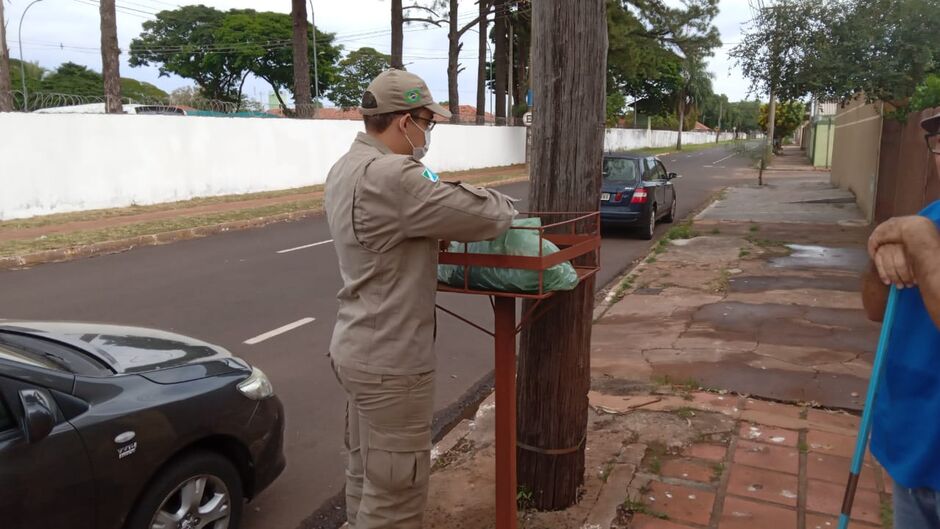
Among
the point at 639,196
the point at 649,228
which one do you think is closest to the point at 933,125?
the point at 639,196

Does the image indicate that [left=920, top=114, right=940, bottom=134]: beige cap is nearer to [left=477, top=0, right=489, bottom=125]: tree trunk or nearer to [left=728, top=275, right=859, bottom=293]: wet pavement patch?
[left=728, top=275, right=859, bottom=293]: wet pavement patch

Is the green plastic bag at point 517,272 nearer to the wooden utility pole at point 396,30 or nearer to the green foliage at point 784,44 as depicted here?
the green foliage at point 784,44

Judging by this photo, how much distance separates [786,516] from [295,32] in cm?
2250

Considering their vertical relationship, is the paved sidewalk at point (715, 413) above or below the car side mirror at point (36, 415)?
below

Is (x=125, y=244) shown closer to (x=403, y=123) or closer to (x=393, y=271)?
(x=403, y=123)

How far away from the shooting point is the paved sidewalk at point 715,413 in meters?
3.46

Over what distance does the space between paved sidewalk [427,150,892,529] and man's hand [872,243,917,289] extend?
1.85 metres

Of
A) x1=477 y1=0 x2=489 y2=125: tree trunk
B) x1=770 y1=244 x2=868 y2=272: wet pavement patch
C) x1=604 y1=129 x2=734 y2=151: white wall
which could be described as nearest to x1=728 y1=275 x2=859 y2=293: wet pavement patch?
x1=770 y1=244 x2=868 y2=272: wet pavement patch

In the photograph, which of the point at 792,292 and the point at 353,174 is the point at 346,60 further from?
the point at 353,174

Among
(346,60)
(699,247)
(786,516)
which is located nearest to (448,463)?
(786,516)

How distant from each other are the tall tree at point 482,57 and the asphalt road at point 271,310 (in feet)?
75.0

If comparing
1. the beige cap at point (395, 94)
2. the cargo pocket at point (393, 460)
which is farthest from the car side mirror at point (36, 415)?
the beige cap at point (395, 94)

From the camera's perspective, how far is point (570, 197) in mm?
3201

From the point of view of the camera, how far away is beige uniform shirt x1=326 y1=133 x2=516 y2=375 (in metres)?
2.23
